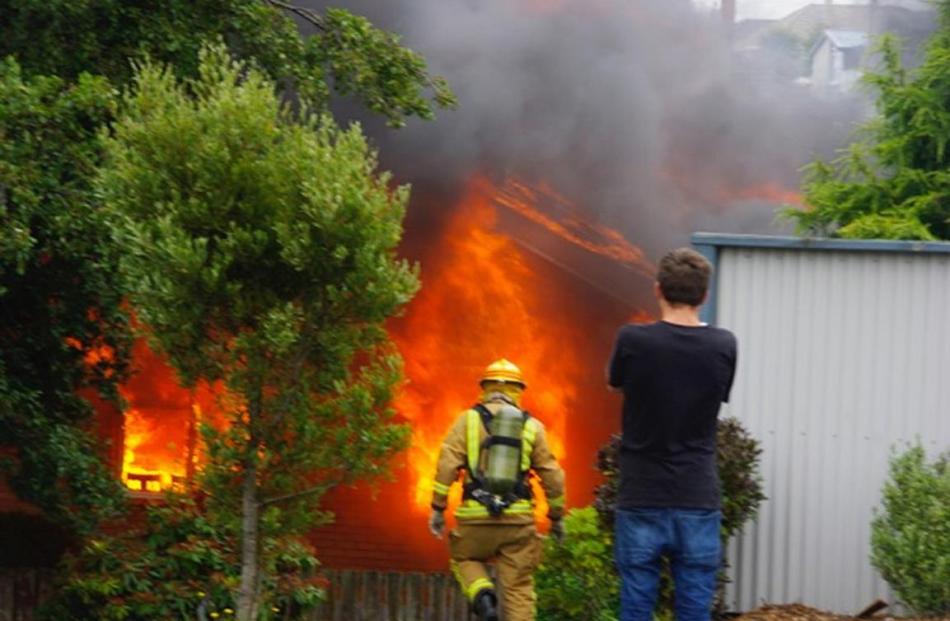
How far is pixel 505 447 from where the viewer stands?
24.6 feet

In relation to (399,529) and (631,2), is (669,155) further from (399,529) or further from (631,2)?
(399,529)

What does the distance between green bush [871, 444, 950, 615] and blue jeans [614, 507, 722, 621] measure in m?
2.85

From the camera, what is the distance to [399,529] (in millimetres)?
14758

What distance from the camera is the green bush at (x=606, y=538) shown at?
8.33m

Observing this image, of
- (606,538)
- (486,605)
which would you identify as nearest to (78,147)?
(486,605)

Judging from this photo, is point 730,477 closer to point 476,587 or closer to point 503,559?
point 503,559

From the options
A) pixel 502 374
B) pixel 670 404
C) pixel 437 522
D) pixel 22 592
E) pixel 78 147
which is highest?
pixel 78 147

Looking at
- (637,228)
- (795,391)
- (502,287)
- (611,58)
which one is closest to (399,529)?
(502,287)

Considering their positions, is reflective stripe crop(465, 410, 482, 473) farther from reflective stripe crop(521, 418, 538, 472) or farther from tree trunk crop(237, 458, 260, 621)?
tree trunk crop(237, 458, 260, 621)

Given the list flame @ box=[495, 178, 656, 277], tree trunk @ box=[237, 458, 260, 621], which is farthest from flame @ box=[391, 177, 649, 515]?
tree trunk @ box=[237, 458, 260, 621]

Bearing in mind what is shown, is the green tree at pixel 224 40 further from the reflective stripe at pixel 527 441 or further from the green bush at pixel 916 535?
the green bush at pixel 916 535

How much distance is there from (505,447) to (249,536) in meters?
1.30

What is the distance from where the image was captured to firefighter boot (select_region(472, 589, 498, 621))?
7.64m

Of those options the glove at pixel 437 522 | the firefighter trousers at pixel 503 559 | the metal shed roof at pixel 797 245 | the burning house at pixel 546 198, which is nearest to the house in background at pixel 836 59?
the burning house at pixel 546 198
